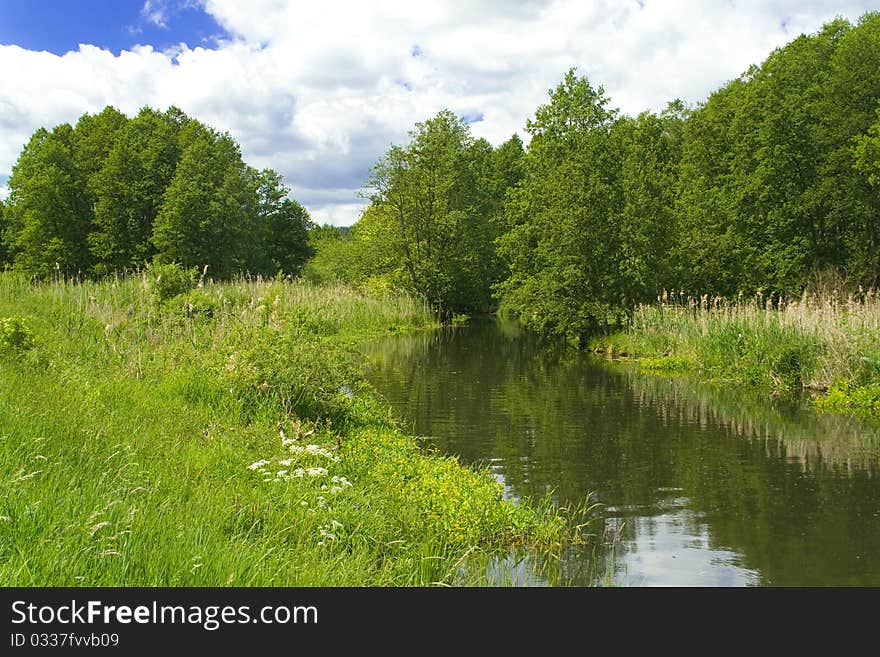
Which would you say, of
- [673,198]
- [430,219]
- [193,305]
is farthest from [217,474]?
[430,219]

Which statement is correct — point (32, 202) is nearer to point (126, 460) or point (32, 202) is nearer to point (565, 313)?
point (565, 313)

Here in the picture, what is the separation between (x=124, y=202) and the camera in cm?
5047

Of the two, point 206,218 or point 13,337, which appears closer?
point 13,337

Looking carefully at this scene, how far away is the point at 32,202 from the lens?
48469mm

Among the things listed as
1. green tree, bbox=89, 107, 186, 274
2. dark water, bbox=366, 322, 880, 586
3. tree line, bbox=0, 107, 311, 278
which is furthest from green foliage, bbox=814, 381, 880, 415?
green tree, bbox=89, 107, 186, 274

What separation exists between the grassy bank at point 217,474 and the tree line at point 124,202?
120 ft

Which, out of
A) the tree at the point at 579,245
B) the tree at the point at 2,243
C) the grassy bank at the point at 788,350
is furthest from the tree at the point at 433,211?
the tree at the point at 2,243

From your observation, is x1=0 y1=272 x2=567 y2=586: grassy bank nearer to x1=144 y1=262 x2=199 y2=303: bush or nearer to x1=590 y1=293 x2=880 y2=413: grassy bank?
x1=144 y1=262 x2=199 y2=303: bush

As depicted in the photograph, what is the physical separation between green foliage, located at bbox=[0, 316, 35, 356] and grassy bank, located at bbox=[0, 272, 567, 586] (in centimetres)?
3

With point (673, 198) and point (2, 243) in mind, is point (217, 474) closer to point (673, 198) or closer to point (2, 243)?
point (673, 198)

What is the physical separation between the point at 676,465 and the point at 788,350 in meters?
8.37

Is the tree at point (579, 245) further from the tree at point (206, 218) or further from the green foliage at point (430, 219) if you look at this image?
the tree at point (206, 218)

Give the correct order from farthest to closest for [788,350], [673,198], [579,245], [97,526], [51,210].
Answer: [51,210] < [673,198] < [579,245] < [788,350] < [97,526]

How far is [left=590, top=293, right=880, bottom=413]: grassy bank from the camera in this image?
16.0m
